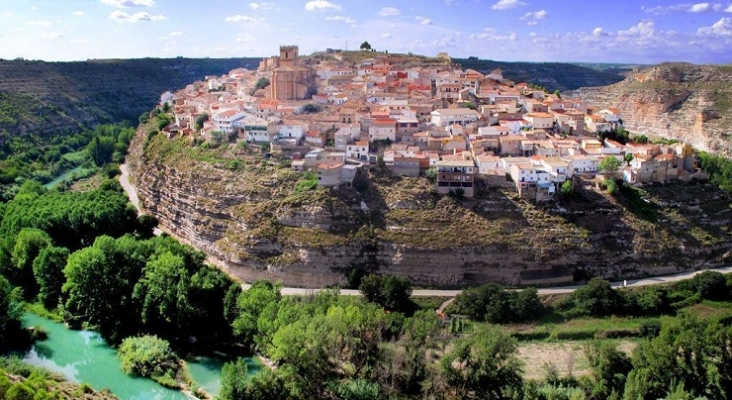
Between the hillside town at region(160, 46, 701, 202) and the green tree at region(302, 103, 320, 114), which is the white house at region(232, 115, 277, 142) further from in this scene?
the green tree at region(302, 103, 320, 114)

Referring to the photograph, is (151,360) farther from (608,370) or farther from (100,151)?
(100,151)

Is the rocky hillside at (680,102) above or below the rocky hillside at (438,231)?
above

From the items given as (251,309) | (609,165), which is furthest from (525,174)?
(251,309)

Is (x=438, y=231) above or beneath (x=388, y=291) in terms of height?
above

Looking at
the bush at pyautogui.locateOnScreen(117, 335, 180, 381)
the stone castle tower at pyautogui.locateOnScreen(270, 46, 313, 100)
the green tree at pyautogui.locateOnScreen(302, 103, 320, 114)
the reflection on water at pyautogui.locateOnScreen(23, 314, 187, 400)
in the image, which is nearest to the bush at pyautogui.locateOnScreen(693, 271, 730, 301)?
the reflection on water at pyautogui.locateOnScreen(23, 314, 187, 400)

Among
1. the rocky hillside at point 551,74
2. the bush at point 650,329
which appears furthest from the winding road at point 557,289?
the rocky hillside at point 551,74

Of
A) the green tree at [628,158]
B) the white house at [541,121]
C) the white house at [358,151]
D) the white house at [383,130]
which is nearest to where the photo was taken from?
the white house at [358,151]

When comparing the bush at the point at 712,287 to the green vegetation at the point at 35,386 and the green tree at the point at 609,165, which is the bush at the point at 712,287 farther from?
the green vegetation at the point at 35,386
